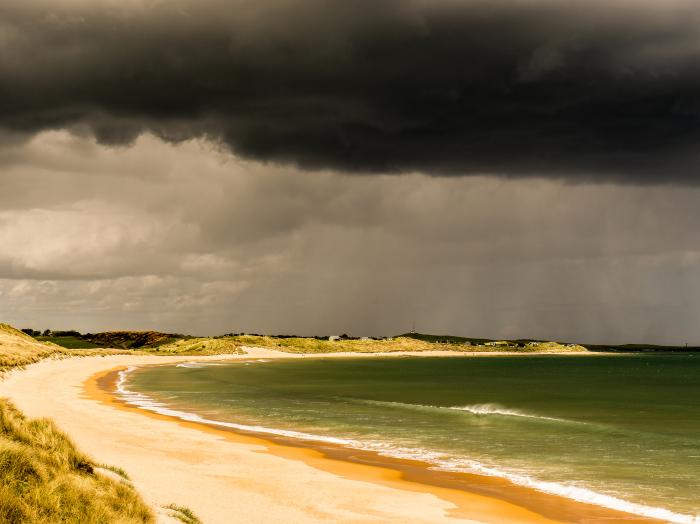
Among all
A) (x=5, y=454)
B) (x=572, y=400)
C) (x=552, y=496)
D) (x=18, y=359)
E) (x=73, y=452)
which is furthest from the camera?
(x=18, y=359)

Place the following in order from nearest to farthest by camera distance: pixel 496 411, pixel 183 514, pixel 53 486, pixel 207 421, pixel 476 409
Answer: pixel 53 486, pixel 183 514, pixel 207 421, pixel 496 411, pixel 476 409

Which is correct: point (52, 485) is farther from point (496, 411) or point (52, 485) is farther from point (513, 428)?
point (496, 411)

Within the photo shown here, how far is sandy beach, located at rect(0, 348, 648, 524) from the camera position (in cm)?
1884

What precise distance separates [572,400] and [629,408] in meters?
9.39

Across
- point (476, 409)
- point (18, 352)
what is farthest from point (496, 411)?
point (18, 352)

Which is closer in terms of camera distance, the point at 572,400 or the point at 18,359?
the point at 572,400

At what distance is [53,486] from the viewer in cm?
1378

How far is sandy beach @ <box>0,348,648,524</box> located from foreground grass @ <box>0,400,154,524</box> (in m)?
1.31

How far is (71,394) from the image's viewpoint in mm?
55906

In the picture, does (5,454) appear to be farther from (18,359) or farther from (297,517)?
(18,359)

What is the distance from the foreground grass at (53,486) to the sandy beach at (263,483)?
131cm

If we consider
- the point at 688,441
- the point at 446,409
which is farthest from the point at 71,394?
the point at 688,441

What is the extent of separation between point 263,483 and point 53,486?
1019cm

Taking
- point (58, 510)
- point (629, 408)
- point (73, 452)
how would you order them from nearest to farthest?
point (58, 510)
point (73, 452)
point (629, 408)
